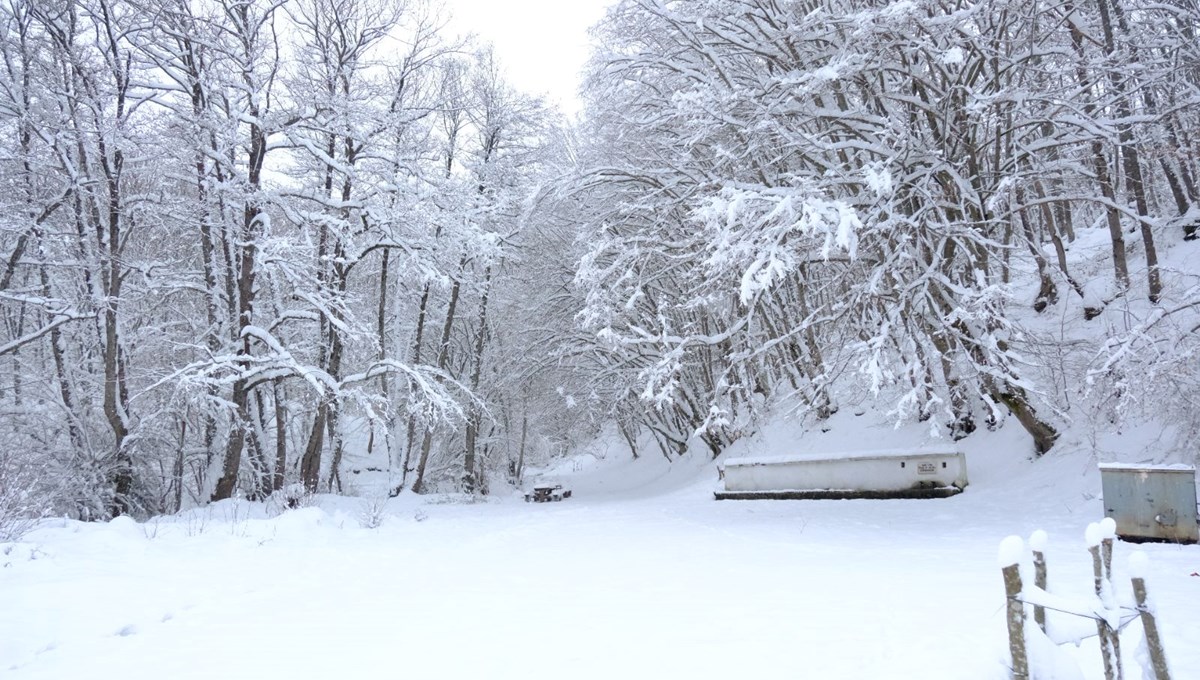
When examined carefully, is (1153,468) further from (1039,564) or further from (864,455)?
(1039,564)

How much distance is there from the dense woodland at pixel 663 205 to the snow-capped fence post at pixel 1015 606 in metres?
5.98

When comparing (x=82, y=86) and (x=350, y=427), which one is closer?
(x=82, y=86)

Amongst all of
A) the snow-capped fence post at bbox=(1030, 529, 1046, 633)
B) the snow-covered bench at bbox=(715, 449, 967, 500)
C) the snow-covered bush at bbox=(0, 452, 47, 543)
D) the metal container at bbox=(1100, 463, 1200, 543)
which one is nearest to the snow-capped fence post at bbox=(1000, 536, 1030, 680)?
the snow-capped fence post at bbox=(1030, 529, 1046, 633)

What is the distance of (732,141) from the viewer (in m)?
15.4

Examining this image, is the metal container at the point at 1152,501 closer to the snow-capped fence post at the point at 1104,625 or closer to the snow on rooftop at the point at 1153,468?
the snow on rooftop at the point at 1153,468

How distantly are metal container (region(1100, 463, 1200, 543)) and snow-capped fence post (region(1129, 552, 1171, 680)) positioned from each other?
228 inches

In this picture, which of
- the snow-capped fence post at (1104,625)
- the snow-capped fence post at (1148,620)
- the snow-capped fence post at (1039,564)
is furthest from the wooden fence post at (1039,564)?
the snow-capped fence post at (1148,620)

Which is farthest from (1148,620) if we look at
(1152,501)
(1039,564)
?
(1152,501)

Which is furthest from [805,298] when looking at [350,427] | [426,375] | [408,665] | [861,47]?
[350,427]

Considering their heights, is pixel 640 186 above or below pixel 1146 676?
above

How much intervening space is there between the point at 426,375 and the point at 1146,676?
12948 mm

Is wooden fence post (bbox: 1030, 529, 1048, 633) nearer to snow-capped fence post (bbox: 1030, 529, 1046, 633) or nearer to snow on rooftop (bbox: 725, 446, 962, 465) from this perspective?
snow-capped fence post (bbox: 1030, 529, 1046, 633)

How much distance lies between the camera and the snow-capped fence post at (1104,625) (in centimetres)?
260

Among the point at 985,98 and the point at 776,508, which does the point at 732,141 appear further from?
the point at 776,508
